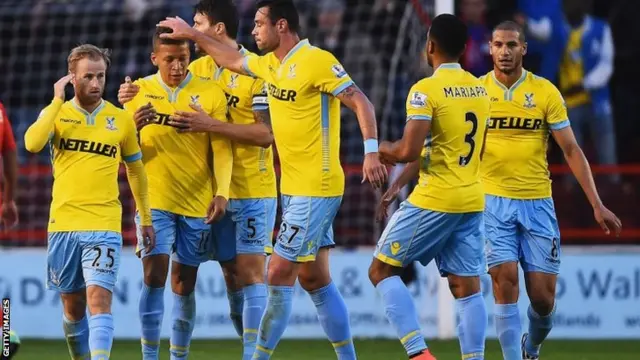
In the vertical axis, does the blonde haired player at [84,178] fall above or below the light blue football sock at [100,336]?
above

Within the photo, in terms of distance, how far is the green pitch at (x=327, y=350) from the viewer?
11.1 m

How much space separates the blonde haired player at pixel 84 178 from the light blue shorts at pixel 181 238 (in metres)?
0.36

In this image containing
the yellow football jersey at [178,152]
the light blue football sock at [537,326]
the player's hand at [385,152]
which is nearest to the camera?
the player's hand at [385,152]

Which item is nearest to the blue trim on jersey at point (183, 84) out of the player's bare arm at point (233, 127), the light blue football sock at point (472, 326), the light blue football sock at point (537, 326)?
the player's bare arm at point (233, 127)

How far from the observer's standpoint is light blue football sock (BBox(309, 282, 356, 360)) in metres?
8.33

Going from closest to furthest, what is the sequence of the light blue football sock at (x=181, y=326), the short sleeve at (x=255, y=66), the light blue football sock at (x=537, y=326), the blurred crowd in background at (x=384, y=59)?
1. the short sleeve at (x=255, y=66)
2. the light blue football sock at (x=181, y=326)
3. the light blue football sock at (x=537, y=326)
4. the blurred crowd in background at (x=384, y=59)

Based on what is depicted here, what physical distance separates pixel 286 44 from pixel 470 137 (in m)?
1.26

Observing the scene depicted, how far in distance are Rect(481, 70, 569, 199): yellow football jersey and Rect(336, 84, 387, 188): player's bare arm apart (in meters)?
1.41

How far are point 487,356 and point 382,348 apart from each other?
4.05ft

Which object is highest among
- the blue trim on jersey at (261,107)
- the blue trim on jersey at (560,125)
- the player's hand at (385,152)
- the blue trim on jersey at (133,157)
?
the blue trim on jersey at (261,107)

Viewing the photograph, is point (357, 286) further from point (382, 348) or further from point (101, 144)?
point (101, 144)

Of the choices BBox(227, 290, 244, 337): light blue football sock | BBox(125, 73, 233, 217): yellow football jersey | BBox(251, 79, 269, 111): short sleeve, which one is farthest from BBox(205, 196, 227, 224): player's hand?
BBox(227, 290, 244, 337): light blue football sock

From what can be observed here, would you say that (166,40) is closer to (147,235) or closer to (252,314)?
(147,235)

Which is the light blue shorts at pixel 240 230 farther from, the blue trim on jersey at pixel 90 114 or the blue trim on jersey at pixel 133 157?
the blue trim on jersey at pixel 90 114
